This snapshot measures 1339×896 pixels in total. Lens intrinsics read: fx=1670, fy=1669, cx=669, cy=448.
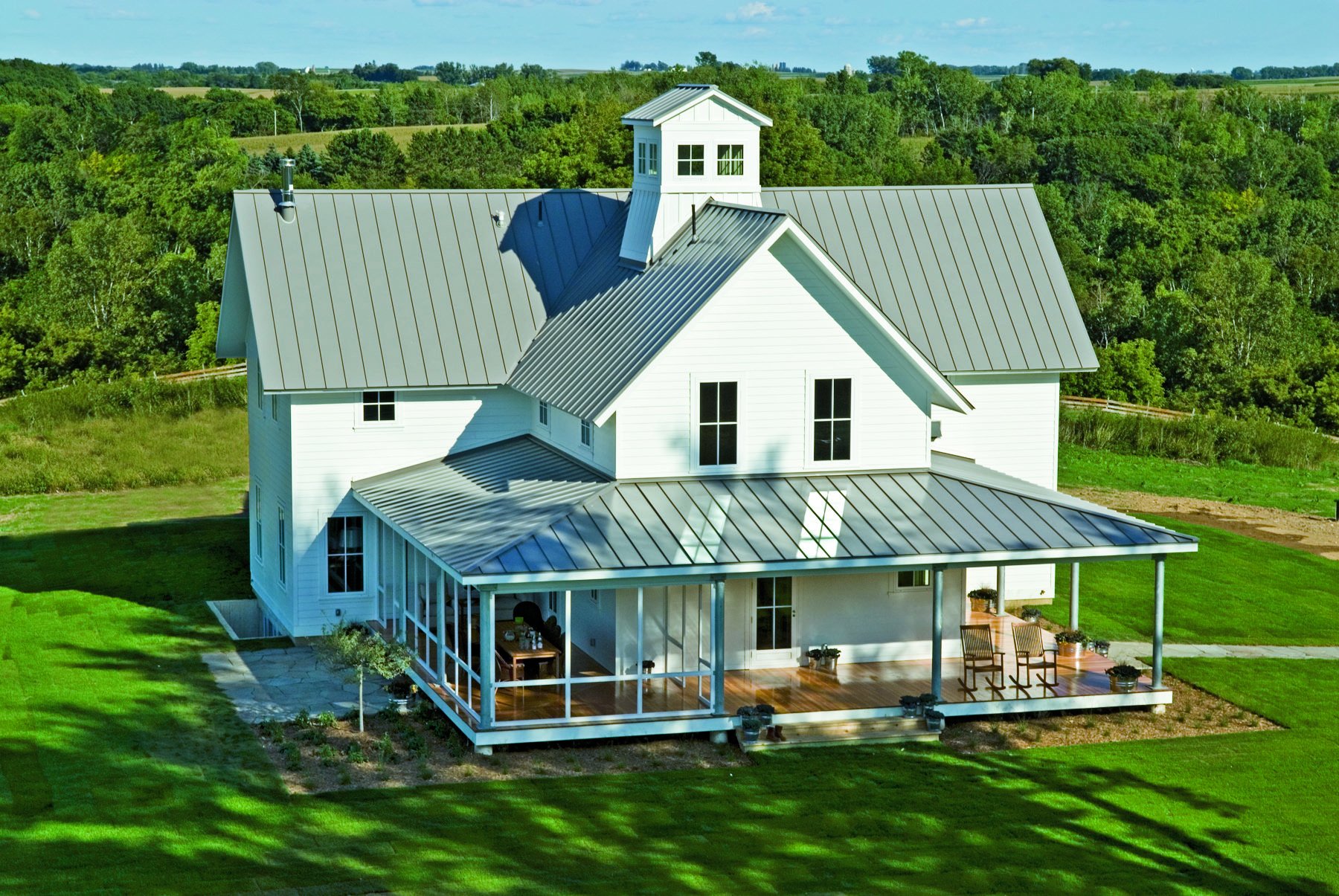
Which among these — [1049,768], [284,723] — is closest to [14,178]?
[284,723]

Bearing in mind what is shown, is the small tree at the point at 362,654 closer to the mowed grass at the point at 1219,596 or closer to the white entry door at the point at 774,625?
the white entry door at the point at 774,625

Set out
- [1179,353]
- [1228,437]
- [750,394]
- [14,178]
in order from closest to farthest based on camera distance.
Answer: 1. [750,394]
2. [1228,437]
3. [1179,353]
4. [14,178]

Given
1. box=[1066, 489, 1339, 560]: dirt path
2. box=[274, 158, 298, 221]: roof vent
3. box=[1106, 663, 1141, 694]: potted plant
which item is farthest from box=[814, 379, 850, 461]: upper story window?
box=[1066, 489, 1339, 560]: dirt path

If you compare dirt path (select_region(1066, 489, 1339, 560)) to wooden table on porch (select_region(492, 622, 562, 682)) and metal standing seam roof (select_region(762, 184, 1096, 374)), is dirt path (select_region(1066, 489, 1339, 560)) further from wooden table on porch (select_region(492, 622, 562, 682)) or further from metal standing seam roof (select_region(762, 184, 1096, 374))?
wooden table on porch (select_region(492, 622, 562, 682))

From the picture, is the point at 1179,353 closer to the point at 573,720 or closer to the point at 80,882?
the point at 573,720

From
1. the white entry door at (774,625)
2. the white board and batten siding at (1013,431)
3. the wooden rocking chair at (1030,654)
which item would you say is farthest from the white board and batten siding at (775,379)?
the white board and batten siding at (1013,431)

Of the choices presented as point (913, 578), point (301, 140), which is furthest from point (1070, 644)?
point (301, 140)
